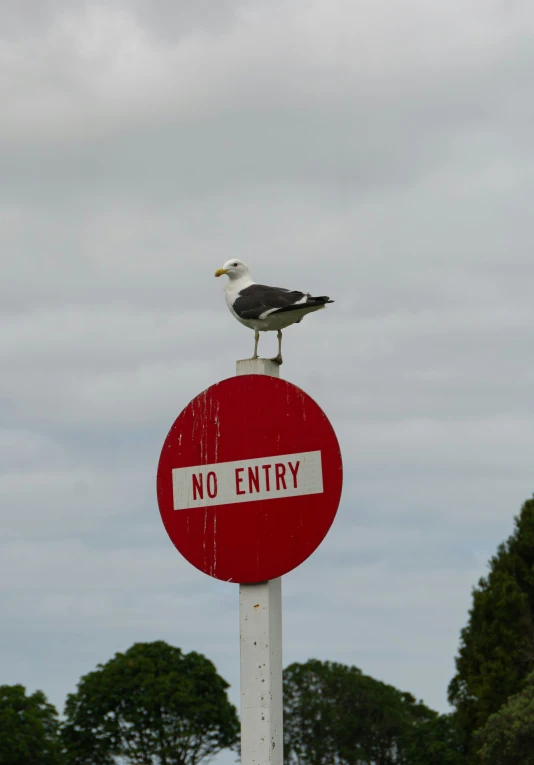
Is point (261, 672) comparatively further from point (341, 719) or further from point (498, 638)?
point (341, 719)

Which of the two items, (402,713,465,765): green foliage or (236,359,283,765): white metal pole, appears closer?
(236,359,283,765): white metal pole

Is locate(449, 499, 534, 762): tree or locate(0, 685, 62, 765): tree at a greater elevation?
locate(449, 499, 534, 762): tree

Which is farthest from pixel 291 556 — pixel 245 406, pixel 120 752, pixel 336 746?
pixel 336 746

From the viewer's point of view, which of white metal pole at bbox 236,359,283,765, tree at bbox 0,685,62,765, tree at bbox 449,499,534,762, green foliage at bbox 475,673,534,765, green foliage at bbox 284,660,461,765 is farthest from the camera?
green foliage at bbox 284,660,461,765

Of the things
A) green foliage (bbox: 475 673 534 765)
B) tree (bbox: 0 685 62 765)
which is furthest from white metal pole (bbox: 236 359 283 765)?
tree (bbox: 0 685 62 765)

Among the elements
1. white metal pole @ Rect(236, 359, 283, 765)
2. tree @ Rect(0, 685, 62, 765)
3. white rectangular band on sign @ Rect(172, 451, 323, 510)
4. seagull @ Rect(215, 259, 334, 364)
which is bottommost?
white metal pole @ Rect(236, 359, 283, 765)

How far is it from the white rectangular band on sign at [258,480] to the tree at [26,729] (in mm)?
31565

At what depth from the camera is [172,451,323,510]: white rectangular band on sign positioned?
6527 millimetres

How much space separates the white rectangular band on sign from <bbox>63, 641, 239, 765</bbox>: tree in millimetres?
34084

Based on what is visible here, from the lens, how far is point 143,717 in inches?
1571

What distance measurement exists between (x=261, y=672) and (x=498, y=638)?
34070 mm

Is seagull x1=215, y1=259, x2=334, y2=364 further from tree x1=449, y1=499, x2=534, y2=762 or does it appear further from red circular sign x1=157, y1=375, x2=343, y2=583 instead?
tree x1=449, y1=499, x2=534, y2=762

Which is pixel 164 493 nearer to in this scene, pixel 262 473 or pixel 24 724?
pixel 262 473

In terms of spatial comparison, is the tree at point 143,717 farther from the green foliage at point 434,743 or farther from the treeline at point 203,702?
the green foliage at point 434,743
